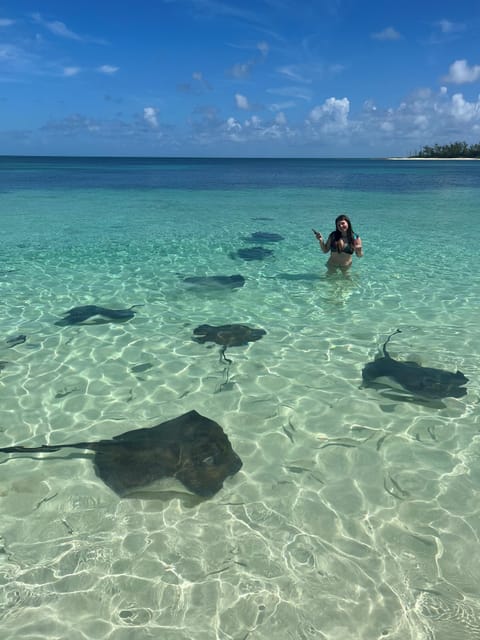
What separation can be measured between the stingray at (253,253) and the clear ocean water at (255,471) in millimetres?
2530

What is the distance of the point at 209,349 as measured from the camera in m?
7.62

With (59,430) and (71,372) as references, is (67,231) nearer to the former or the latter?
(71,372)

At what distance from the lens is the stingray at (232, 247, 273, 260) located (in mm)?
14469

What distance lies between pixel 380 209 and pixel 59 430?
24626 millimetres

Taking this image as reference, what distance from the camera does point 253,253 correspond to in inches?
589

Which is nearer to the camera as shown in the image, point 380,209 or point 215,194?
point 380,209

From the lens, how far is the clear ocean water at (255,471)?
3398 mm

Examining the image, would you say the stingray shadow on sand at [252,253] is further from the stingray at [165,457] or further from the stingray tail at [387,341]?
the stingray at [165,457]

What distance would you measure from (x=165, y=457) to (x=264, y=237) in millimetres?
14005

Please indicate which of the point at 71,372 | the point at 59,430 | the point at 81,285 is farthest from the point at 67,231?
the point at 59,430

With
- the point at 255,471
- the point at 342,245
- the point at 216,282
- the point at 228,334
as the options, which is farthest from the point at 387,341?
the point at 216,282

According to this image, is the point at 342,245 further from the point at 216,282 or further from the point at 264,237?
the point at 264,237

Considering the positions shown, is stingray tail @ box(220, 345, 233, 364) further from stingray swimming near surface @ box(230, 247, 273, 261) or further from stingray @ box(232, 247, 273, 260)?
stingray @ box(232, 247, 273, 260)

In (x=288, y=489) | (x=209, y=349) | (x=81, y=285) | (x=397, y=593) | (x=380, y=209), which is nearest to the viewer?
(x=397, y=593)
